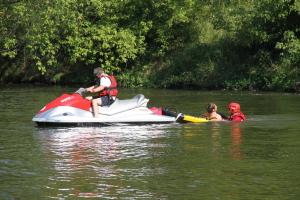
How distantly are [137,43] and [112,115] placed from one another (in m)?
23.7

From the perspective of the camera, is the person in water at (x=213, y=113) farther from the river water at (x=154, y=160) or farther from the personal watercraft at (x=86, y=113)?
the personal watercraft at (x=86, y=113)

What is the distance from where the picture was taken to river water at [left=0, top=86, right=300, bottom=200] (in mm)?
10984

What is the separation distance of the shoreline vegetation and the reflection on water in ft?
58.6

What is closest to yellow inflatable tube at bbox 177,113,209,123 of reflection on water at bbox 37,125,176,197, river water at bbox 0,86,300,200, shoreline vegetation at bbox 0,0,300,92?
river water at bbox 0,86,300,200

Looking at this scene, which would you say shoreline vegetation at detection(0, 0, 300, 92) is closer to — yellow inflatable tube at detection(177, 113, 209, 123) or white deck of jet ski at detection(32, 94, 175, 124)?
yellow inflatable tube at detection(177, 113, 209, 123)

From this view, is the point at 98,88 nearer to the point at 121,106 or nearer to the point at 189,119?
the point at 121,106

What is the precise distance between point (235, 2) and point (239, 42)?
4389 mm

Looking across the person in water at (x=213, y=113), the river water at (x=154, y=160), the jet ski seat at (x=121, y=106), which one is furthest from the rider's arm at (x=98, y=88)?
the person in water at (x=213, y=113)

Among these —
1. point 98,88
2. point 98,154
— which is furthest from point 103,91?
point 98,154

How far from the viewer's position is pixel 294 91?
1265 inches

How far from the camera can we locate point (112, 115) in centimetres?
1916

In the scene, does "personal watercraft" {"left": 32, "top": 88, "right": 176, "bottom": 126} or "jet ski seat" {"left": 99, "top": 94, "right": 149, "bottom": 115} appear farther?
"jet ski seat" {"left": 99, "top": 94, "right": 149, "bottom": 115}

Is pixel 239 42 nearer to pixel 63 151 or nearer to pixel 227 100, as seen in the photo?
pixel 227 100

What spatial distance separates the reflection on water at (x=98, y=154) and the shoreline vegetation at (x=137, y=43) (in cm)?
1787
